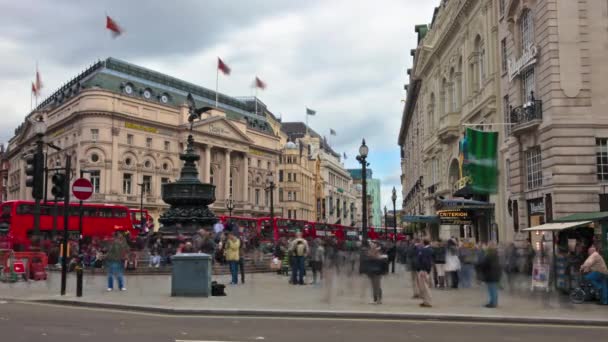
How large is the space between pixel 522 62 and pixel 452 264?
1137cm

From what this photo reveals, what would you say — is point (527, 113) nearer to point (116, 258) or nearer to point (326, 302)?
point (326, 302)

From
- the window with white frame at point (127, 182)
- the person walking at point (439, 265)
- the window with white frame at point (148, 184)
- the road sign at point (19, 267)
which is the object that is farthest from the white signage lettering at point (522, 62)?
the window with white frame at point (148, 184)

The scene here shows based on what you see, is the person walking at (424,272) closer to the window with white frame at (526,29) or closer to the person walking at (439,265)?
the person walking at (439,265)

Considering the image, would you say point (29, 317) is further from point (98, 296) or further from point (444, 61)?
point (444, 61)


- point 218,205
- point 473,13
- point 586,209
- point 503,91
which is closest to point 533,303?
point 586,209

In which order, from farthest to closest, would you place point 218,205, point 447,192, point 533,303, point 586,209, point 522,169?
point 218,205 < point 447,192 < point 522,169 < point 586,209 < point 533,303

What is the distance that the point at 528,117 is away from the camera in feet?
86.4

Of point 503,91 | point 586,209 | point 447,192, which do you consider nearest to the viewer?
point 586,209

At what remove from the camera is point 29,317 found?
12469 millimetres

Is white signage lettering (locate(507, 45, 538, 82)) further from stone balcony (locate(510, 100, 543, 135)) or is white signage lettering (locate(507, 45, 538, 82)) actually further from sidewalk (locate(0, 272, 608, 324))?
sidewalk (locate(0, 272, 608, 324))

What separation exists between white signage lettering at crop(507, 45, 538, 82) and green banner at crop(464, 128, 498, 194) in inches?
158

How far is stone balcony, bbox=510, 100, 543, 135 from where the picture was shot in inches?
1011

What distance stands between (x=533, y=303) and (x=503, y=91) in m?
17.9

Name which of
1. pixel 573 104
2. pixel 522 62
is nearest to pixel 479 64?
pixel 522 62
